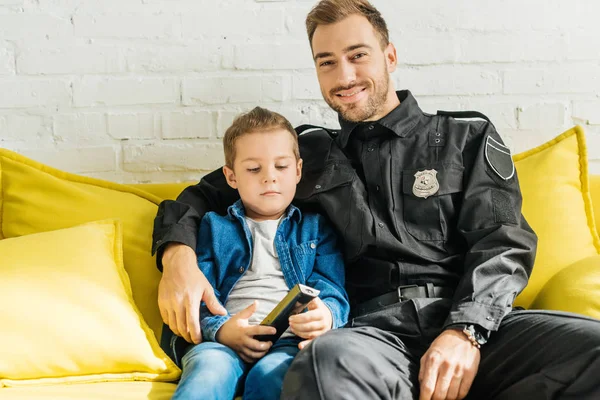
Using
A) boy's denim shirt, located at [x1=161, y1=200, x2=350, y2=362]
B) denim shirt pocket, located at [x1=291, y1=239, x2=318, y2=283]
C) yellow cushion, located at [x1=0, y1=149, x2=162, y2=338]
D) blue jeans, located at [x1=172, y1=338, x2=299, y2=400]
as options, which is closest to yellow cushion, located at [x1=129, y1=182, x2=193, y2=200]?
yellow cushion, located at [x1=0, y1=149, x2=162, y2=338]

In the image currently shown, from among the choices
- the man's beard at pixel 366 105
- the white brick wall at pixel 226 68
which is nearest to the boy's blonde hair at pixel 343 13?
the man's beard at pixel 366 105

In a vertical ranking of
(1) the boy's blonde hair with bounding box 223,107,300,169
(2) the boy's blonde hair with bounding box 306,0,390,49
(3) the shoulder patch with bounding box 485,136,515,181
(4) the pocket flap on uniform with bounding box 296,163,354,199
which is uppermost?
(2) the boy's blonde hair with bounding box 306,0,390,49

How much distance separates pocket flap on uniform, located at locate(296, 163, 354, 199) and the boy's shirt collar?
2.6 inches

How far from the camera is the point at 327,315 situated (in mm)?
1673

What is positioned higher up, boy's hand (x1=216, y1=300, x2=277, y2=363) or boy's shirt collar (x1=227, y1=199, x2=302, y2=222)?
boy's shirt collar (x1=227, y1=199, x2=302, y2=222)

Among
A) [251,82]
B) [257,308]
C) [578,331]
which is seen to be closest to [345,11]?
[251,82]

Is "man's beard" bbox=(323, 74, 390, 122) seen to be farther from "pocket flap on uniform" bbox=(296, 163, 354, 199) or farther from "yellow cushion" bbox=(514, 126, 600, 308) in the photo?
"yellow cushion" bbox=(514, 126, 600, 308)

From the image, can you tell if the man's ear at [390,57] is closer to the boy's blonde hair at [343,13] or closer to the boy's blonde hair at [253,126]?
the boy's blonde hair at [343,13]

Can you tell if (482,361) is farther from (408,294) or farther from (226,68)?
(226,68)

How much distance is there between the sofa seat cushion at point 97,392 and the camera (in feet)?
4.93

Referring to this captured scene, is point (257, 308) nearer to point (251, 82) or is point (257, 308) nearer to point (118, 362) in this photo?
point (118, 362)

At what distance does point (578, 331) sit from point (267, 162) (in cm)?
82

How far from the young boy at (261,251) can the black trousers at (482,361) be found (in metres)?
0.19

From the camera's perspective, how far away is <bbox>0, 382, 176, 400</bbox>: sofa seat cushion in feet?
4.93
